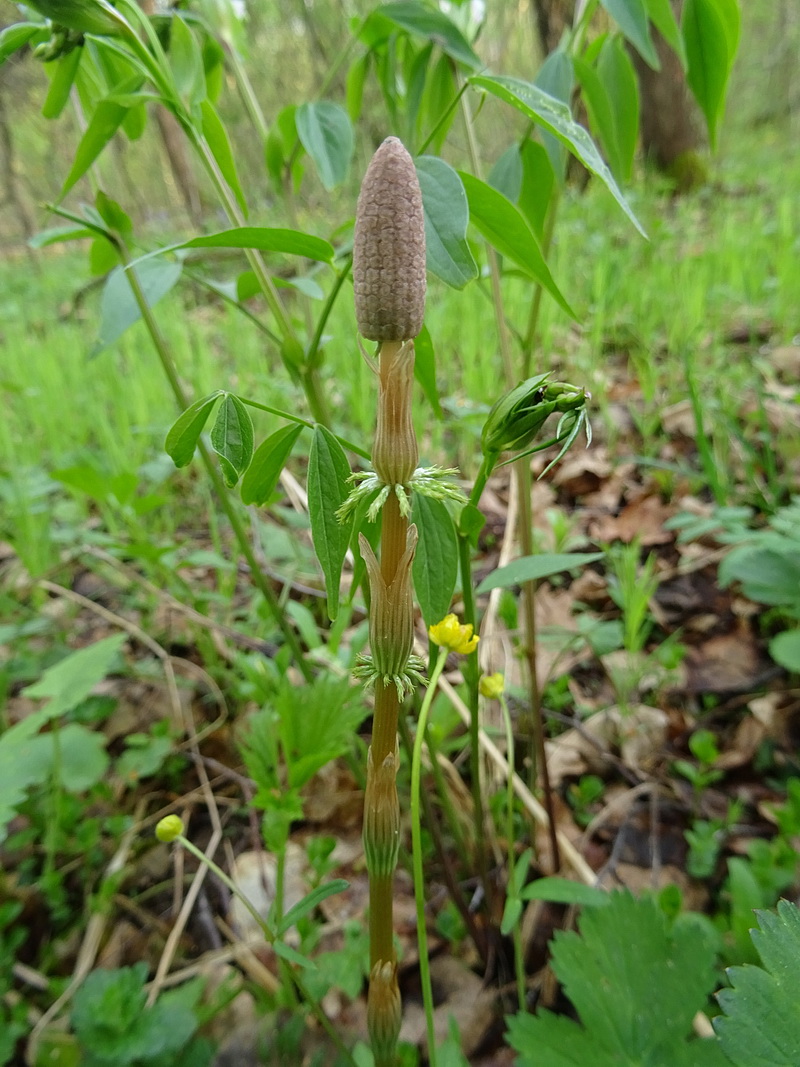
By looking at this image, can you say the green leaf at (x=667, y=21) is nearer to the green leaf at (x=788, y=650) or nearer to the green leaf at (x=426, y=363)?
the green leaf at (x=426, y=363)

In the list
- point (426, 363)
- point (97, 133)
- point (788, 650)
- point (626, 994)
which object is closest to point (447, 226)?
point (426, 363)

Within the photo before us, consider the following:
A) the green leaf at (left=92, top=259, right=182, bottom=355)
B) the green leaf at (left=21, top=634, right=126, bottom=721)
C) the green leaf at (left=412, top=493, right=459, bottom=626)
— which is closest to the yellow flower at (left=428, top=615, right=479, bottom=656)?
the green leaf at (left=412, top=493, right=459, bottom=626)

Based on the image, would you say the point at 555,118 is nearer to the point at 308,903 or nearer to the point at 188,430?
the point at 188,430

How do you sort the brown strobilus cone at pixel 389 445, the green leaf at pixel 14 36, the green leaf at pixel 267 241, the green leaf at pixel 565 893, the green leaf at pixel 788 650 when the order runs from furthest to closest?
1. the green leaf at pixel 788 650
2. the green leaf at pixel 565 893
3. the green leaf at pixel 14 36
4. the green leaf at pixel 267 241
5. the brown strobilus cone at pixel 389 445

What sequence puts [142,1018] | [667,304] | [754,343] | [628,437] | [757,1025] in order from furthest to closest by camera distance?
[667,304] < [754,343] < [628,437] < [142,1018] < [757,1025]

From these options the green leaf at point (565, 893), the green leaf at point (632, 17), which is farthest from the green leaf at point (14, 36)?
the green leaf at point (565, 893)

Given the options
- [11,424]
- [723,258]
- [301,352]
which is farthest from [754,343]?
[11,424]

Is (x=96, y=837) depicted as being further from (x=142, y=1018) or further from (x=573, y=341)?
(x=573, y=341)
